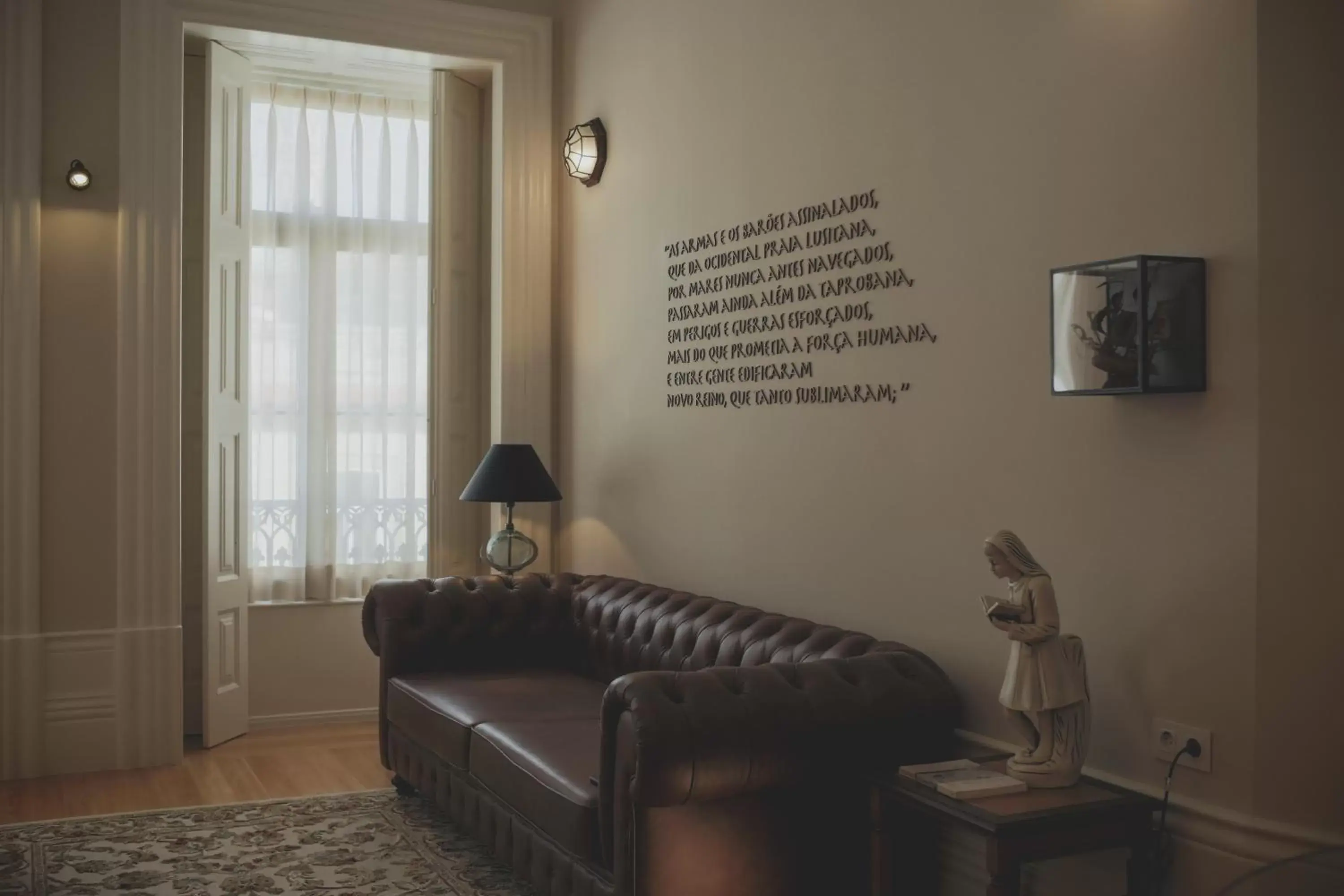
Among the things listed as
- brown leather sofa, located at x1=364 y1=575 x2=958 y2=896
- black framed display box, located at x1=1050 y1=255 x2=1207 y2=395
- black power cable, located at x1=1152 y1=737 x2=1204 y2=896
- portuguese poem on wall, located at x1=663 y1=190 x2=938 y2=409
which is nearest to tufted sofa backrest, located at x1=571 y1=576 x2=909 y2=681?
brown leather sofa, located at x1=364 y1=575 x2=958 y2=896

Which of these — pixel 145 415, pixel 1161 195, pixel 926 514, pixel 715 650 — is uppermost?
pixel 1161 195

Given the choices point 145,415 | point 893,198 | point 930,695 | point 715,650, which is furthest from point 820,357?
point 145,415

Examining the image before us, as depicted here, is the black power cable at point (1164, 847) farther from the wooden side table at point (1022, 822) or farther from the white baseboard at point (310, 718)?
the white baseboard at point (310, 718)

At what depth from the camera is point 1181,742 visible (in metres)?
2.55

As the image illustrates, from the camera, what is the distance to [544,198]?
231 inches

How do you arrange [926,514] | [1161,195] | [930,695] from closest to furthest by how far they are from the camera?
[1161,195]
[930,695]
[926,514]

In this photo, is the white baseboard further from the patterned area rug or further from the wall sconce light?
the wall sconce light

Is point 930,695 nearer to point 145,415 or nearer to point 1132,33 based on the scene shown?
point 1132,33

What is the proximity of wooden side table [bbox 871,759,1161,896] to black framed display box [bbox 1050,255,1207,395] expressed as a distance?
0.85 metres

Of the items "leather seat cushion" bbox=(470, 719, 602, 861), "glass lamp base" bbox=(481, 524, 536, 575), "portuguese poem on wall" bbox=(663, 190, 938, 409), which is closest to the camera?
"leather seat cushion" bbox=(470, 719, 602, 861)

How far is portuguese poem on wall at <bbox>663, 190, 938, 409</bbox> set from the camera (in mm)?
3541

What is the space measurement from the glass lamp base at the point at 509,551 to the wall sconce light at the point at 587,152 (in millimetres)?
1610

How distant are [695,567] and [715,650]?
82 centimetres

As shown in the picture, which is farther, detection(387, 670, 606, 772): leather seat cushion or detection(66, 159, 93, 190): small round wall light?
detection(66, 159, 93, 190): small round wall light
